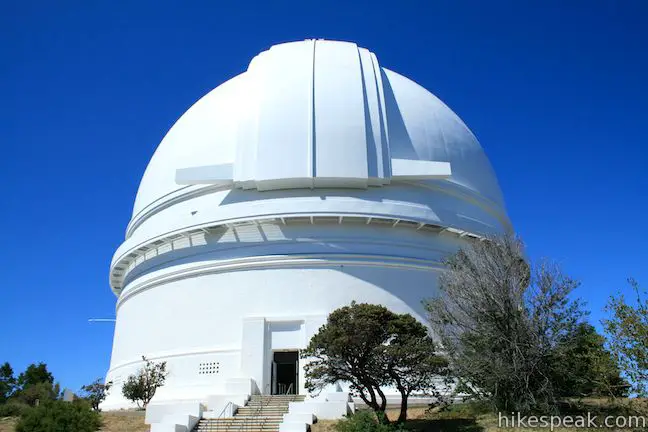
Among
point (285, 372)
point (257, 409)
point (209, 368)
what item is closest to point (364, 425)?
point (257, 409)

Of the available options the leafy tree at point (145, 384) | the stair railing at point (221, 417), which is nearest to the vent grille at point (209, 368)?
the leafy tree at point (145, 384)

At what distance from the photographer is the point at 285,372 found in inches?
907

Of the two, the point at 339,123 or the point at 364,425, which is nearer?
the point at 364,425

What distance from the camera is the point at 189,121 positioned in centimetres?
2967

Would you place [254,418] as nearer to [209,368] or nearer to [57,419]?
[209,368]

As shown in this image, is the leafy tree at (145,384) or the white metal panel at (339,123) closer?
the leafy tree at (145,384)

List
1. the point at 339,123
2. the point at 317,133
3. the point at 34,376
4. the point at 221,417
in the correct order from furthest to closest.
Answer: the point at 34,376 < the point at 339,123 < the point at 317,133 < the point at 221,417

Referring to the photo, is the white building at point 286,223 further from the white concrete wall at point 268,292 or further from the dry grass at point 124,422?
the dry grass at point 124,422

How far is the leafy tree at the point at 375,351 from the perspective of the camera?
Result: 15797 millimetres

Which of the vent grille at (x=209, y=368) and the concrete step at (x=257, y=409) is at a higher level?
the vent grille at (x=209, y=368)

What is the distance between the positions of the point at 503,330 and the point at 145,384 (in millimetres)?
13228

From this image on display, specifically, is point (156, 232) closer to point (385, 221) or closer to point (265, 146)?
point (265, 146)

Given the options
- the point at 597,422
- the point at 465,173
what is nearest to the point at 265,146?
the point at 465,173

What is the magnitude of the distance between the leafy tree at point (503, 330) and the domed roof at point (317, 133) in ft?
26.3
